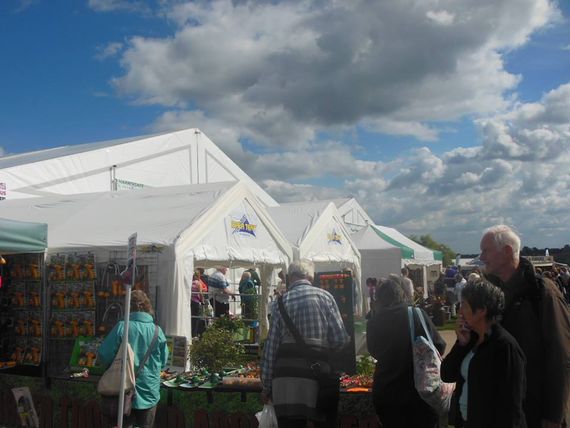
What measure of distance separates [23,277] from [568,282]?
19754 millimetres

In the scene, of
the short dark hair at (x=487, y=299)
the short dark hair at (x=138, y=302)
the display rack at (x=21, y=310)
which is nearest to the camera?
the short dark hair at (x=487, y=299)

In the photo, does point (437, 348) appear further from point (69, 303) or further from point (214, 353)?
point (69, 303)

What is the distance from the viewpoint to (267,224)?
1012cm

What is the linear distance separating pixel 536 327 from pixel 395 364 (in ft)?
4.06

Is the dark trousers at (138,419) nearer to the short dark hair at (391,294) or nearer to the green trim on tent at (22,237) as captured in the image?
the short dark hair at (391,294)

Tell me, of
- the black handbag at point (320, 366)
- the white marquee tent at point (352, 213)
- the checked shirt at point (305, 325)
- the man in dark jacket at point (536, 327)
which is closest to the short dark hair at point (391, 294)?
the checked shirt at point (305, 325)

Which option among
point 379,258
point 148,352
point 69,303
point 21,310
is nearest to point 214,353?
point 148,352

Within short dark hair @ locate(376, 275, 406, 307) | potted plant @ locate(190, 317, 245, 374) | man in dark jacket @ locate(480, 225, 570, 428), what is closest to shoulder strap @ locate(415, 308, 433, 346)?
short dark hair @ locate(376, 275, 406, 307)

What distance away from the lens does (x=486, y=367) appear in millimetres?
2805

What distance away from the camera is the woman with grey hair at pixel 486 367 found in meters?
2.74

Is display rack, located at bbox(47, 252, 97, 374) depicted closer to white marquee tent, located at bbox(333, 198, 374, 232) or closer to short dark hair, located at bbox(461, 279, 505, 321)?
short dark hair, located at bbox(461, 279, 505, 321)

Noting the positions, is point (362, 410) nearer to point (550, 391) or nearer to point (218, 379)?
point (218, 379)

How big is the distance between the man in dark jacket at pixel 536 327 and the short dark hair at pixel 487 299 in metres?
0.27

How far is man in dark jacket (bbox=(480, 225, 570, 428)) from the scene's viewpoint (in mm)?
2988
